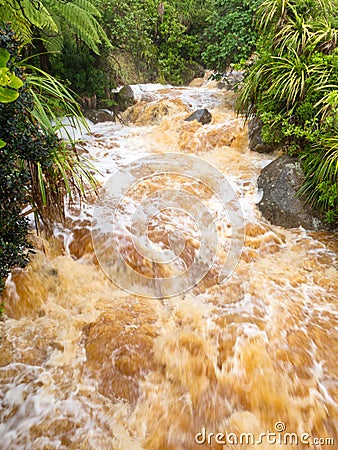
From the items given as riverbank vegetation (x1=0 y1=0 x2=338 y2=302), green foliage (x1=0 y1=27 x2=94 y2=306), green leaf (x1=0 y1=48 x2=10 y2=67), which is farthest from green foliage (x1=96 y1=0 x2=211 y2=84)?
green leaf (x1=0 y1=48 x2=10 y2=67)

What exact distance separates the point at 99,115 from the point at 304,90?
4346 mm

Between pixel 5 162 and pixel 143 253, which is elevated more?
pixel 5 162

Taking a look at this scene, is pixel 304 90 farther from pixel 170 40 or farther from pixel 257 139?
pixel 170 40

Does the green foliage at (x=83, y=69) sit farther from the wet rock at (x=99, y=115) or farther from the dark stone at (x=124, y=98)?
the dark stone at (x=124, y=98)

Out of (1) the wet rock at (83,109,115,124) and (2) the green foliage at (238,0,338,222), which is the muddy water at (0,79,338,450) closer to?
(2) the green foliage at (238,0,338,222)

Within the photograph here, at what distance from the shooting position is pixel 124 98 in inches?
264

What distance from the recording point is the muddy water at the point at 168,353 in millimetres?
1622

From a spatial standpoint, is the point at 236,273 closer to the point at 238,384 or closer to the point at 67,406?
the point at 238,384

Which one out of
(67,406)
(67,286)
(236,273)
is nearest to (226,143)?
(236,273)

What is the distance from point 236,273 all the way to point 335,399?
1264 mm

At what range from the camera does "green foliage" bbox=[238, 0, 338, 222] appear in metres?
3.05

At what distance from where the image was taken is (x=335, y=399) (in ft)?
5.82

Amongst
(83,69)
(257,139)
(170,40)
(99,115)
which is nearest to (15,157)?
(257,139)

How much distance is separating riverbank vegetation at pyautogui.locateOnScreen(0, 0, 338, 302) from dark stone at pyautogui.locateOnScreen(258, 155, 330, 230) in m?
0.12
